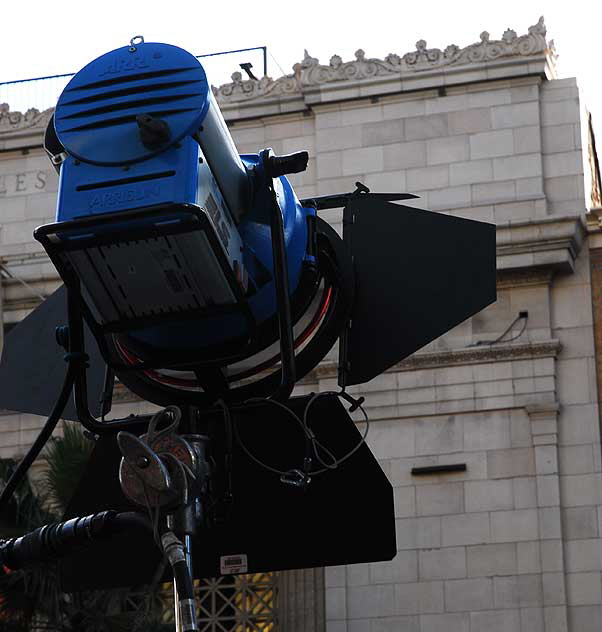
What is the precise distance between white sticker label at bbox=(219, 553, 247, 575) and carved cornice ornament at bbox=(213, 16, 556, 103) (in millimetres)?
18530

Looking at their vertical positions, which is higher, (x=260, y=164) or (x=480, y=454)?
(x=480, y=454)

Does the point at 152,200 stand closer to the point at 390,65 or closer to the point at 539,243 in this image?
the point at 539,243

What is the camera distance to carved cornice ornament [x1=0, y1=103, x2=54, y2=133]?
26.8 metres

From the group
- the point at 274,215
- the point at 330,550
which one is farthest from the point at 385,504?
the point at 274,215

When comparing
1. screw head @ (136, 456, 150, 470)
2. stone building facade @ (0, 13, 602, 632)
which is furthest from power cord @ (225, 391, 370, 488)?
stone building facade @ (0, 13, 602, 632)

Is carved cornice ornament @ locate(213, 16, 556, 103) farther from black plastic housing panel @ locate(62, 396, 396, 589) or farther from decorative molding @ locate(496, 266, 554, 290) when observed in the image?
black plastic housing panel @ locate(62, 396, 396, 589)

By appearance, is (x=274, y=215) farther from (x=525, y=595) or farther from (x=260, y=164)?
(x=525, y=595)

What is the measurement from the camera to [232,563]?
6973 mm

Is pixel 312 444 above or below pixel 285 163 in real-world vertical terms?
below

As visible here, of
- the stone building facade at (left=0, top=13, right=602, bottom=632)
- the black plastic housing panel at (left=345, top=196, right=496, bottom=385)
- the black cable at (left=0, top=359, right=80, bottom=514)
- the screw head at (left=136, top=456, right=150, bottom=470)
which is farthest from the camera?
the stone building facade at (left=0, top=13, right=602, bottom=632)

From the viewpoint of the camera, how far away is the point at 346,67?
25.7 m

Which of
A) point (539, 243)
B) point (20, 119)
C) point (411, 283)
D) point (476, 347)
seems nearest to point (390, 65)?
point (539, 243)

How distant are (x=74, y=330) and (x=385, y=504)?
4.66 feet

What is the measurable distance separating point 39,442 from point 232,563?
93 cm
